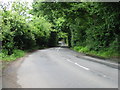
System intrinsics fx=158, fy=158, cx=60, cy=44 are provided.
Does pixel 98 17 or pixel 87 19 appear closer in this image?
pixel 98 17

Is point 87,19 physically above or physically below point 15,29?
above

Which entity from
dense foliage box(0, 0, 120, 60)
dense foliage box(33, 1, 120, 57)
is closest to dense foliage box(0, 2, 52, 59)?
dense foliage box(0, 0, 120, 60)

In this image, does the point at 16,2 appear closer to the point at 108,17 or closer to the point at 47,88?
the point at 108,17

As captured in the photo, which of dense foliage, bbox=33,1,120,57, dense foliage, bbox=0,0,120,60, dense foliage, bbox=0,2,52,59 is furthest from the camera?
dense foliage, bbox=0,2,52,59

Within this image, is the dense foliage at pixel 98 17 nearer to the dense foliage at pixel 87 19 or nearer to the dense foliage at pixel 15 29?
the dense foliage at pixel 87 19

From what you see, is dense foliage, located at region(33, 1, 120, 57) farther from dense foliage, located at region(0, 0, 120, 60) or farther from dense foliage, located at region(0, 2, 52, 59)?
dense foliage, located at region(0, 2, 52, 59)

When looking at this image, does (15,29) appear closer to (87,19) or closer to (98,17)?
(87,19)

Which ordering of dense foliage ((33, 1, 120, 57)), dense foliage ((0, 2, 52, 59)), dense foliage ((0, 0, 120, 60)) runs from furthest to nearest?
1. dense foliage ((0, 2, 52, 59))
2. dense foliage ((0, 0, 120, 60))
3. dense foliage ((33, 1, 120, 57))

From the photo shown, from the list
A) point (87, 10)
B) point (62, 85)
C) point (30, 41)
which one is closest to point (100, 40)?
point (87, 10)

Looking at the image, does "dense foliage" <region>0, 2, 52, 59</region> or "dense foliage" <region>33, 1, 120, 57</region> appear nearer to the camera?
"dense foliage" <region>33, 1, 120, 57</region>

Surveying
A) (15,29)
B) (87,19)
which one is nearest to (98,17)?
(87,19)

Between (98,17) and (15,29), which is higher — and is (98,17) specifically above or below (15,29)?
above

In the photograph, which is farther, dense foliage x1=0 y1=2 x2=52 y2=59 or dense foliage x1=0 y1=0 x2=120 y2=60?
dense foliage x1=0 y1=2 x2=52 y2=59

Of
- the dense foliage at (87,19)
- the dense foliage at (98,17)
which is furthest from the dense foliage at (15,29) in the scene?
the dense foliage at (98,17)
